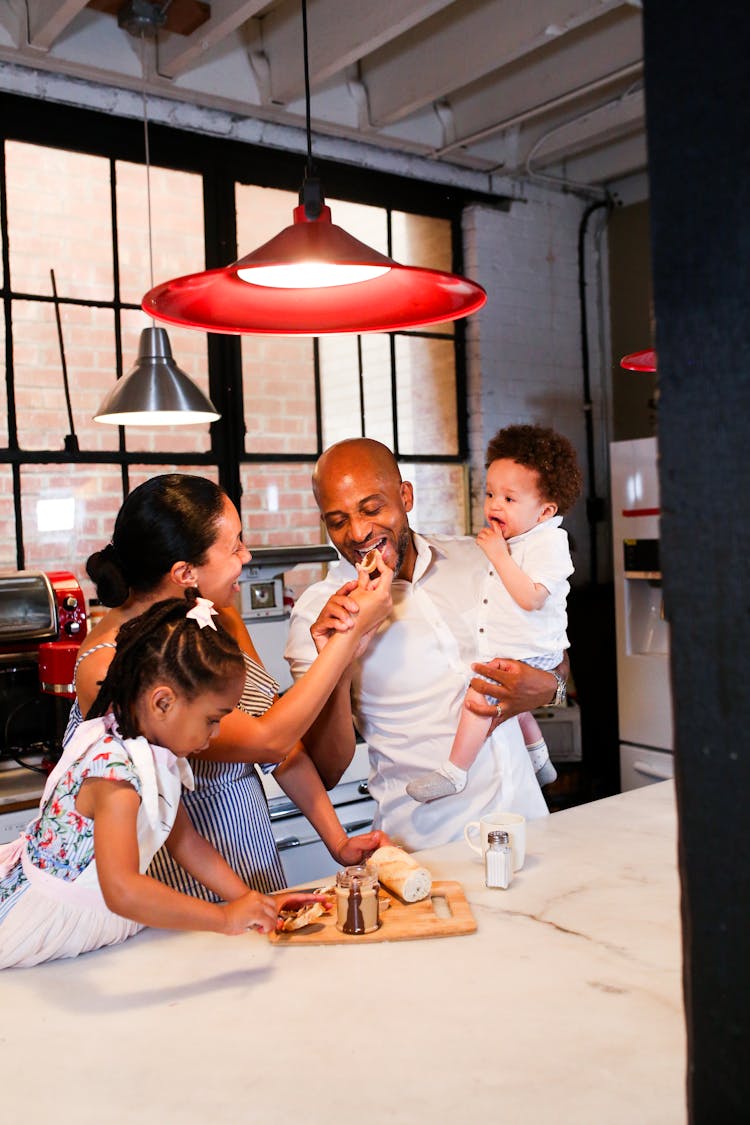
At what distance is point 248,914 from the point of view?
5.03ft

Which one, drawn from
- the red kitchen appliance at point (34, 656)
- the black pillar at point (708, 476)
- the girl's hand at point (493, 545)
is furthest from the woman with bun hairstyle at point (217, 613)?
the black pillar at point (708, 476)

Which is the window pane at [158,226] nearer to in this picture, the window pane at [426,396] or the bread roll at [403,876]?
the window pane at [426,396]

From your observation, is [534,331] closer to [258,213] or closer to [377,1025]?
[258,213]

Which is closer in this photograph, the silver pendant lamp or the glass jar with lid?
the glass jar with lid

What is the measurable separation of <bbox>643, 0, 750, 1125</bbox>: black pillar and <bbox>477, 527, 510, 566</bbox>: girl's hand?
2.07 meters

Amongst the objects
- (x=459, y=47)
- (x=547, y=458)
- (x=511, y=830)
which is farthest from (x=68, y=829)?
(x=459, y=47)

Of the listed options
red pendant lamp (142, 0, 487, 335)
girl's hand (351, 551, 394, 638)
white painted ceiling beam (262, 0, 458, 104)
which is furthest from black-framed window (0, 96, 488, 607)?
red pendant lamp (142, 0, 487, 335)

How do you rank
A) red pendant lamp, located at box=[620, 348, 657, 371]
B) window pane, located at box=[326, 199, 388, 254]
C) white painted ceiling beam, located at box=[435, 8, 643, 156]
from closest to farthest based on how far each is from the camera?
red pendant lamp, located at box=[620, 348, 657, 371] < white painted ceiling beam, located at box=[435, 8, 643, 156] < window pane, located at box=[326, 199, 388, 254]

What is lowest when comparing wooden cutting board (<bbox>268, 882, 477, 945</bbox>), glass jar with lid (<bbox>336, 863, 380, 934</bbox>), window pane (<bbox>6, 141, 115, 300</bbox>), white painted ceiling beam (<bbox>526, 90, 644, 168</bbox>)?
wooden cutting board (<bbox>268, 882, 477, 945</bbox>)

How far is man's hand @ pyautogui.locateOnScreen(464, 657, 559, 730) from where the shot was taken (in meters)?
2.38

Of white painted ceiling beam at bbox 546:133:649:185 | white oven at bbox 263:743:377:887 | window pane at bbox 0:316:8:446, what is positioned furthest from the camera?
white painted ceiling beam at bbox 546:133:649:185

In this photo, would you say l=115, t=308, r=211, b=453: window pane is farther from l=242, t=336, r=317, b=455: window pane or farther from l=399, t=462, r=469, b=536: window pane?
l=399, t=462, r=469, b=536: window pane

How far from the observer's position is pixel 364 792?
3.77 m

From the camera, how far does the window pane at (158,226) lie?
14.1ft
